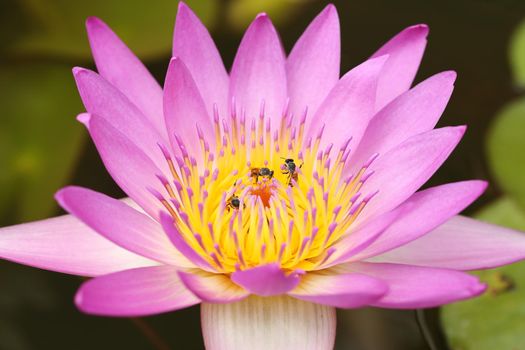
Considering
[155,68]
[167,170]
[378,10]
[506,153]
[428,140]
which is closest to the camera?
[428,140]

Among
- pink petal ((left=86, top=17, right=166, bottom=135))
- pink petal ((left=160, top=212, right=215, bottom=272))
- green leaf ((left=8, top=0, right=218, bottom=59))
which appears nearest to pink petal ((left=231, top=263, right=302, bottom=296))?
pink petal ((left=160, top=212, right=215, bottom=272))

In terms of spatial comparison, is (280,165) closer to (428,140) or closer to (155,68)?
(428,140)

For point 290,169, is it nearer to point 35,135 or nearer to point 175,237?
point 175,237

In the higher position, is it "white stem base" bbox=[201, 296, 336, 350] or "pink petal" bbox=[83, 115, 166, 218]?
"pink petal" bbox=[83, 115, 166, 218]

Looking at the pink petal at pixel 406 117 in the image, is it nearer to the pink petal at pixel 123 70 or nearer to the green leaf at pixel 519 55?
the pink petal at pixel 123 70

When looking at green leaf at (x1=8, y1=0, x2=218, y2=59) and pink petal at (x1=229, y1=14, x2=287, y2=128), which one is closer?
pink petal at (x1=229, y1=14, x2=287, y2=128)

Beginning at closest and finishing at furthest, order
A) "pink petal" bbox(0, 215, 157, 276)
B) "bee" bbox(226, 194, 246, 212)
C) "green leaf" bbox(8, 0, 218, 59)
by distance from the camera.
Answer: "pink petal" bbox(0, 215, 157, 276), "bee" bbox(226, 194, 246, 212), "green leaf" bbox(8, 0, 218, 59)

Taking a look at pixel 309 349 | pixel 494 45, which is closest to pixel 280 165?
pixel 309 349

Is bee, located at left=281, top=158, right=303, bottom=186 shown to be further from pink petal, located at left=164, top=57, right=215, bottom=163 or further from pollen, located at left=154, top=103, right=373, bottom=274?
pink petal, located at left=164, top=57, right=215, bottom=163
